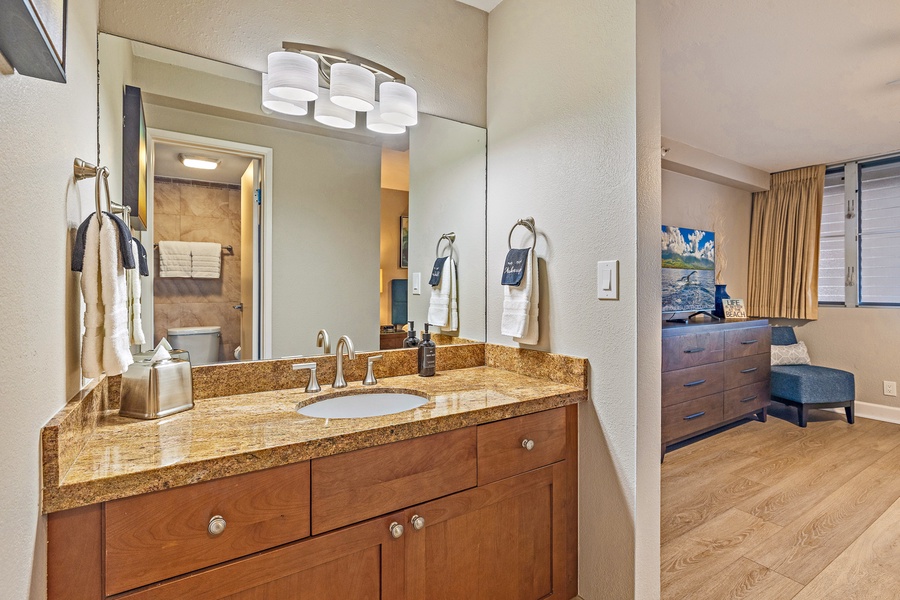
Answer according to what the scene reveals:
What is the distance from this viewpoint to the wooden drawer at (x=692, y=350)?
3.04m

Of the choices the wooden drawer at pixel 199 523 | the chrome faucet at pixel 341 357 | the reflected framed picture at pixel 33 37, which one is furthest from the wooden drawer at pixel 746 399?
the reflected framed picture at pixel 33 37

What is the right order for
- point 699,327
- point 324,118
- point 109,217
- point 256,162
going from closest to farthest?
point 109,217 < point 256,162 < point 324,118 < point 699,327

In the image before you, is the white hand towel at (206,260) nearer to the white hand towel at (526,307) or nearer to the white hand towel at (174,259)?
the white hand towel at (174,259)

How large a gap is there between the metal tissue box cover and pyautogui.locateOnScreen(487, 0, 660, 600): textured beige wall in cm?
123

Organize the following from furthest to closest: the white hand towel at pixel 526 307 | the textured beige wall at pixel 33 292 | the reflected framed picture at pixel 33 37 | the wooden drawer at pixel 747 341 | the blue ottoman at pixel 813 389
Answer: the blue ottoman at pixel 813 389 < the wooden drawer at pixel 747 341 < the white hand towel at pixel 526 307 < the textured beige wall at pixel 33 292 < the reflected framed picture at pixel 33 37


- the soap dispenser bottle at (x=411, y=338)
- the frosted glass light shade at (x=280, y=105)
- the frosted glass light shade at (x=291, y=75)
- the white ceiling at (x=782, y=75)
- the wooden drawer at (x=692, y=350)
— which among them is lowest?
the wooden drawer at (x=692, y=350)

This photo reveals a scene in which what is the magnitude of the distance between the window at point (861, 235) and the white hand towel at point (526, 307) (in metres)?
4.07

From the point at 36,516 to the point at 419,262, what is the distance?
4.69ft

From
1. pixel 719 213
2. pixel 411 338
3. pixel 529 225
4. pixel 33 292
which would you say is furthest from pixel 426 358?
pixel 719 213

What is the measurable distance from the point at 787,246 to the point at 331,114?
465cm

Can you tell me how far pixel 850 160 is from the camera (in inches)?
159

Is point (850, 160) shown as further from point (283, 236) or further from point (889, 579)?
point (283, 236)

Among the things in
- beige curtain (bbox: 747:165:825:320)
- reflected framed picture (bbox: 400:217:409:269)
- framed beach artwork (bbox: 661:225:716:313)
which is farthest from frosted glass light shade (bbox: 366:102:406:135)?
beige curtain (bbox: 747:165:825:320)

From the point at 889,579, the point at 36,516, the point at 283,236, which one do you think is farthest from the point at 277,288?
the point at 889,579
